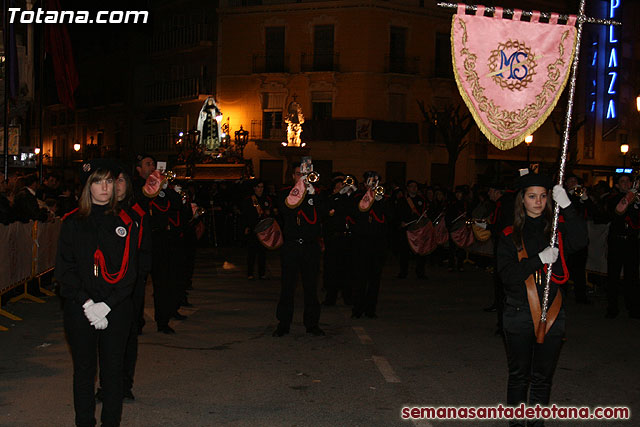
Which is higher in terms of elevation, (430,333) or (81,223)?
(81,223)

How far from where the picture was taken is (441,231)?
19844mm

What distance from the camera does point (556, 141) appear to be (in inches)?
1822

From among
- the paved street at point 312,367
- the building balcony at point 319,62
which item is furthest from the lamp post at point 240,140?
the paved street at point 312,367

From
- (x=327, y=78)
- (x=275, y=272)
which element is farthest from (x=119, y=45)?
(x=275, y=272)

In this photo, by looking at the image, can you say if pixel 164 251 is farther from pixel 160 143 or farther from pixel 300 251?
pixel 160 143

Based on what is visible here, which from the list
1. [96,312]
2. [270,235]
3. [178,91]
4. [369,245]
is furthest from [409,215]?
[178,91]

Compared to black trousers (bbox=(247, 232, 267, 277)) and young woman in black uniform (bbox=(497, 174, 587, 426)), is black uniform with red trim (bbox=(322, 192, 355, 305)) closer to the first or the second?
black trousers (bbox=(247, 232, 267, 277))

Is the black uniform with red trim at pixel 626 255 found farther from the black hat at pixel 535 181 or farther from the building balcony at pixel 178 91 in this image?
the building balcony at pixel 178 91

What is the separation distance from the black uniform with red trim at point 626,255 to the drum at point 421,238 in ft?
16.8

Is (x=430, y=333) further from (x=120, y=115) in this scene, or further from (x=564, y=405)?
(x=120, y=115)

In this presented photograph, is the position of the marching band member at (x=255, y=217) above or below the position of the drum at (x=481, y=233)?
below

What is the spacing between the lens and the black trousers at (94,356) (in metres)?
5.54

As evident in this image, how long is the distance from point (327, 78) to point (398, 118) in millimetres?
4114

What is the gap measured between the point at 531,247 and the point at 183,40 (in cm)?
4476
